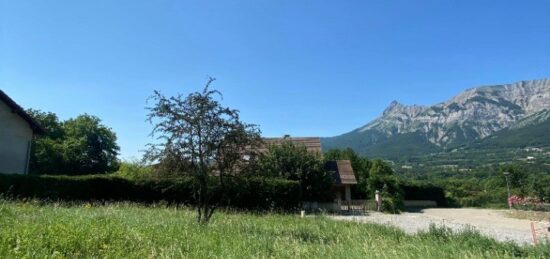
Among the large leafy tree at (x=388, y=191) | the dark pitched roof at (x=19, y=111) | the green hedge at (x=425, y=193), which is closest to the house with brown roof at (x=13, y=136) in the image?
the dark pitched roof at (x=19, y=111)

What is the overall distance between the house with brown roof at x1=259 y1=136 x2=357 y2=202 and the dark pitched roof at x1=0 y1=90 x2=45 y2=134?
18.7 meters

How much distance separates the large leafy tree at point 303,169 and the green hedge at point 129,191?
18.5 feet

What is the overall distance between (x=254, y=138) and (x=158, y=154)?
2729 mm

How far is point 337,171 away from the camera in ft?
131

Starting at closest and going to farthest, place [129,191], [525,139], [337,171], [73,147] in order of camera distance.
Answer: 1. [129,191]
2. [337,171]
3. [73,147]
4. [525,139]

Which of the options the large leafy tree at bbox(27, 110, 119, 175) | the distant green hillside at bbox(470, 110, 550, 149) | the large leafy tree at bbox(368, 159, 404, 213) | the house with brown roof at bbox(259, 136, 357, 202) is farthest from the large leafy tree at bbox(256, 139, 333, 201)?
the distant green hillside at bbox(470, 110, 550, 149)

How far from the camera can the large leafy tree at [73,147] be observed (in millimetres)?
42000

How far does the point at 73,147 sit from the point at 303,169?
1041 inches

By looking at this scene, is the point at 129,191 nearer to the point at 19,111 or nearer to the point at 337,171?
the point at 19,111

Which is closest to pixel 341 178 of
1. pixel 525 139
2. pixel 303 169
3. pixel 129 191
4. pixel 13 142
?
pixel 303 169

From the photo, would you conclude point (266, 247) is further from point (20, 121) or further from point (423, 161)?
point (423, 161)

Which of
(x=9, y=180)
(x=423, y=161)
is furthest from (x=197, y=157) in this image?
(x=423, y=161)

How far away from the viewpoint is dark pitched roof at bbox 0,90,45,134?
852 inches

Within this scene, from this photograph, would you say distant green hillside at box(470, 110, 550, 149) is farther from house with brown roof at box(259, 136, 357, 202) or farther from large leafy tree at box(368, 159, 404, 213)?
large leafy tree at box(368, 159, 404, 213)
